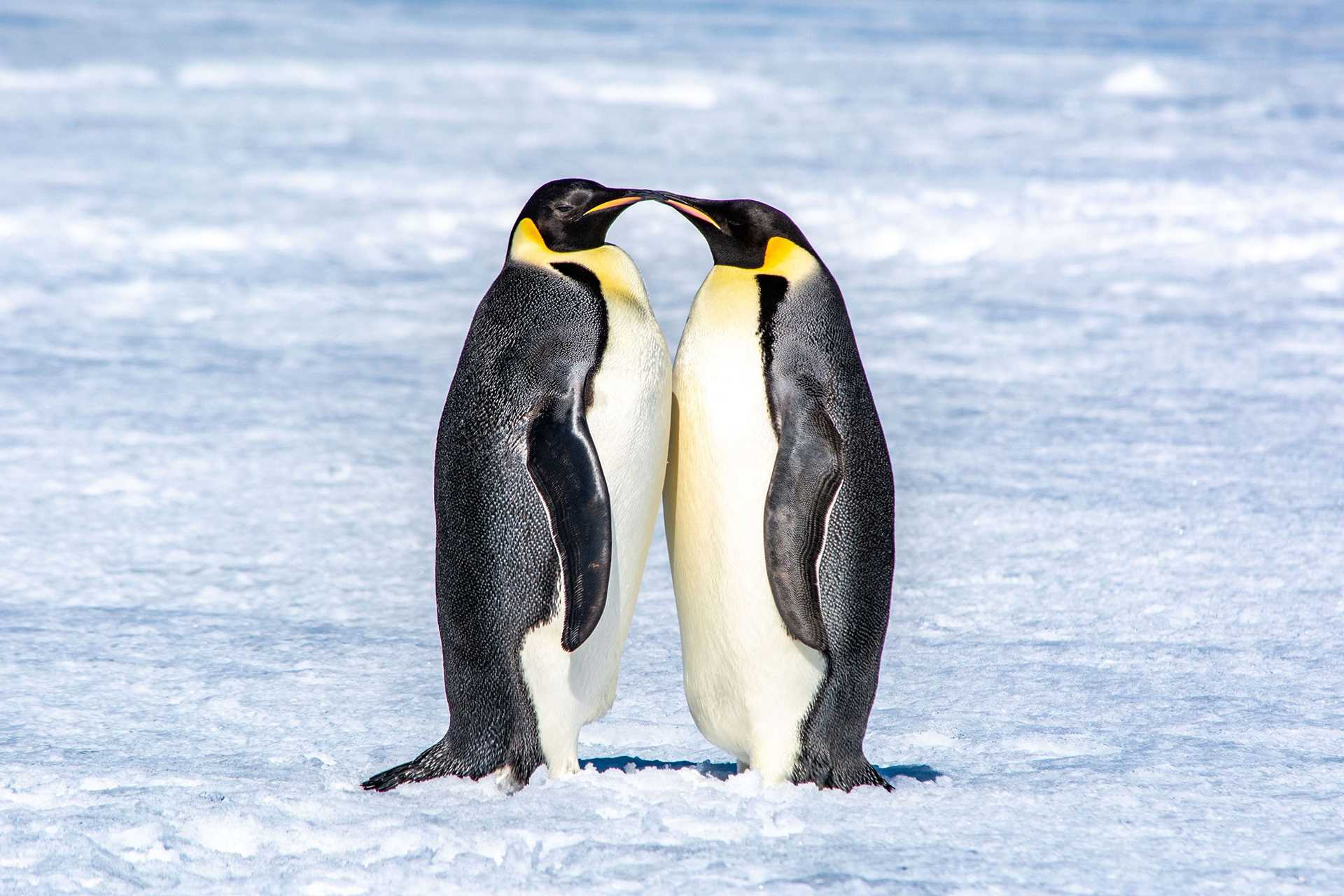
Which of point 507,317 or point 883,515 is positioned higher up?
point 507,317

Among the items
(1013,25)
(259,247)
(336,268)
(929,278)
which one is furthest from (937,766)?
(1013,25)

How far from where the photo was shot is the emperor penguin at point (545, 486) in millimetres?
2275

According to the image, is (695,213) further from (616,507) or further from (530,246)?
(616,507)

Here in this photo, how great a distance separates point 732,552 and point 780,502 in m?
0.13

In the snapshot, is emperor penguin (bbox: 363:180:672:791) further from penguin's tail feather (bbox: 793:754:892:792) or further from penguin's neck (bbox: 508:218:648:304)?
penguin's tail feather (bbox: 793:754:892:792)

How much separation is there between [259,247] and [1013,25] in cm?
1552

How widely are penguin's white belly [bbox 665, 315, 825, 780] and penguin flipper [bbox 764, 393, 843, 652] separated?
4 centimetres

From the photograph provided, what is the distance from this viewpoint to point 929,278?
23.4ft

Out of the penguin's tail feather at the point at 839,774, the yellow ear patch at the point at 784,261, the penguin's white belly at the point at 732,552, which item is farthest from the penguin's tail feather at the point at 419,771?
the yellow ear patch at the point at 784,261

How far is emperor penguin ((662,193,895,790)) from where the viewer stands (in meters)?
2.33

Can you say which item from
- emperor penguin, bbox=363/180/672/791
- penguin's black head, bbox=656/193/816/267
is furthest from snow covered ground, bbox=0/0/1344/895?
penguin's black head, bbox=656/193/816/267

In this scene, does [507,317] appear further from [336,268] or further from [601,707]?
[336,268]

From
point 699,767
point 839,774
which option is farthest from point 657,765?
point 839,774

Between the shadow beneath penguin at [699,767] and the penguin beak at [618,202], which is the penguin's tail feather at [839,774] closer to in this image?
the shadow beneath penguin at [699,767]
